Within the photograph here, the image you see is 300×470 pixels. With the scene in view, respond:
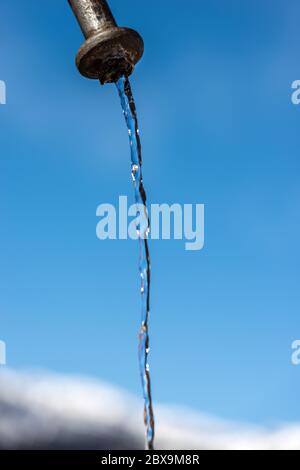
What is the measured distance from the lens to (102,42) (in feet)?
15.4

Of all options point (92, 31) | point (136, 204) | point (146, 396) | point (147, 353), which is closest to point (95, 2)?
point (92, 31)

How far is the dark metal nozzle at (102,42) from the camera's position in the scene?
4699 millimetres

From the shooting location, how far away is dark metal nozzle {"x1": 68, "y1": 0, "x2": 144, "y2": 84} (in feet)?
15.4

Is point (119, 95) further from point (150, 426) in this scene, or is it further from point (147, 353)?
point (150, 426)

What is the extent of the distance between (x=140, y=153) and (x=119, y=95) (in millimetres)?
597

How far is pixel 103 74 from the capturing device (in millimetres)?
5129

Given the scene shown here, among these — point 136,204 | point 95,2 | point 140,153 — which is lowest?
point 136,204

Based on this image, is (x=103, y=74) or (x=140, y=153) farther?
(x=140, y=153)

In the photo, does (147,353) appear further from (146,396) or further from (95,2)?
(95,2)
